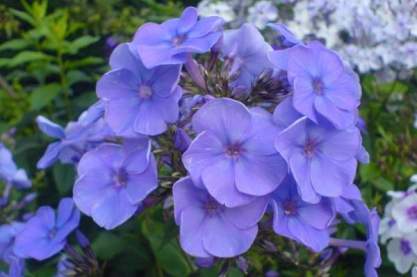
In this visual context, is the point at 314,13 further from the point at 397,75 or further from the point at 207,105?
the point at 207,105

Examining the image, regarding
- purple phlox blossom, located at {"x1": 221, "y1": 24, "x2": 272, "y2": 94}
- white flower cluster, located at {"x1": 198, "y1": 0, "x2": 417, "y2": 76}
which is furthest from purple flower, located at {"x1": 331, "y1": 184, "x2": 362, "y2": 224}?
white flower cluster, located at {"x1": 198, "y1": 0, "x2": 417, "y2": 76}

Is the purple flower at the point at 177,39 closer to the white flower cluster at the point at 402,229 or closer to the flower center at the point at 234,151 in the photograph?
the flower center at the point at 234,151

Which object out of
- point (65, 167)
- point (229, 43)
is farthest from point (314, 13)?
point (229, 43)

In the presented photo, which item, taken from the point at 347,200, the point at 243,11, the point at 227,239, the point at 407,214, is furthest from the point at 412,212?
the point at 243,11

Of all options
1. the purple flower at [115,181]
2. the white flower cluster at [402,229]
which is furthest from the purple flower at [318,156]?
the white flower cluster at [402,229]

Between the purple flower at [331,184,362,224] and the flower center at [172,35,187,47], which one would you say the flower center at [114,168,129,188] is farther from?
the purple flower at [331,184,362,224]

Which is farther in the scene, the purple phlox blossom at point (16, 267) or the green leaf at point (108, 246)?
the green leaf at point (108, 246)

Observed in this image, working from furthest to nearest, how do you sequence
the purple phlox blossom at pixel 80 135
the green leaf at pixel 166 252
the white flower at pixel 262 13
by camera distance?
the white flower at pixel 262 13 < the green leaf at pixel 166 252 < the purple phlox blossom at pixel 80 135
